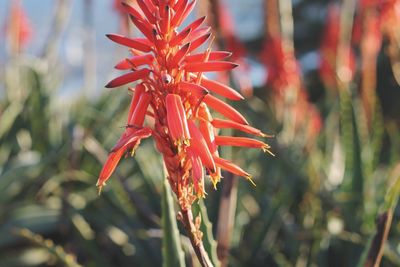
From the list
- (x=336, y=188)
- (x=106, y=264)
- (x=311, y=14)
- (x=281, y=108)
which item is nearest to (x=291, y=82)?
(x=281, y=108)

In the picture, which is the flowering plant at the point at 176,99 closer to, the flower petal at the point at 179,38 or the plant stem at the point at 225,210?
the flower petal at the point at 179,38

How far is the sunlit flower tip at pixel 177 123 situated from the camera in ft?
2.37

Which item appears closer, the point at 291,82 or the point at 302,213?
the point at 302,213

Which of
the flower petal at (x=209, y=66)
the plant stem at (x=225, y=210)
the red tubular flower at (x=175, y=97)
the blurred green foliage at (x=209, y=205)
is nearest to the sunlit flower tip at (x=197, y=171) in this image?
the red tubular flower at (x=175, y=97)

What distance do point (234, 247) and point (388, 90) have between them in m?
6.57

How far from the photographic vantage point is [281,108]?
290cm

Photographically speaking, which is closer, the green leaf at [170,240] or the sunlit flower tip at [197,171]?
the sunlit flower tip at [197,171]

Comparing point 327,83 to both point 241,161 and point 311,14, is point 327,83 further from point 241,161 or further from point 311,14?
point 311,14

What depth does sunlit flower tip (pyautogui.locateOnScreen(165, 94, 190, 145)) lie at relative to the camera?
722 mm

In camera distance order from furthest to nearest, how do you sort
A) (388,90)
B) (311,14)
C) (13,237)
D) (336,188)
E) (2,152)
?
1. (311,14)
2. (388,90)
3. (2,152)
4. (336,188)
5. (13,237)

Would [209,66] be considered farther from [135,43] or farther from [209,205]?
[209,205]

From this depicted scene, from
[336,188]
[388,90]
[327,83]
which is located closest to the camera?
[336,188]

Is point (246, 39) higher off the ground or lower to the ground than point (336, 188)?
higher

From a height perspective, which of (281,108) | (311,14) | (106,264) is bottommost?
(106,264)
